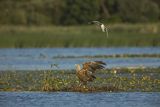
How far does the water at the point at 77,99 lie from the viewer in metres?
22.1

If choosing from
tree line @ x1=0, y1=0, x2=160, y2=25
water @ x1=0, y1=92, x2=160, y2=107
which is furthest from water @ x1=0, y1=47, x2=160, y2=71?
tree line @ x1=0, y1=0, x2=160, y2=25

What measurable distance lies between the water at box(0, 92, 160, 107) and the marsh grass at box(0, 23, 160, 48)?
27.1 metres

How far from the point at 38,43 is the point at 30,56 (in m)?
6.31

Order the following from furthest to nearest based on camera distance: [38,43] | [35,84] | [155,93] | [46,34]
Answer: [46,34] < [38,43] < [35,84] < [155,93]

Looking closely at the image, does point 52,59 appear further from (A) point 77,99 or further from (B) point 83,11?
(B) point 83,11

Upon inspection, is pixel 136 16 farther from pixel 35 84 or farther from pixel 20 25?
pixel 35 84

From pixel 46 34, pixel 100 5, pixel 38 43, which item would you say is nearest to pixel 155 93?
pixel 38 43

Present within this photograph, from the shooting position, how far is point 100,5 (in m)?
76.0

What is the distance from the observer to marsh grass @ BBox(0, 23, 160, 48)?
171 ft

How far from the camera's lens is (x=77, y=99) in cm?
2339

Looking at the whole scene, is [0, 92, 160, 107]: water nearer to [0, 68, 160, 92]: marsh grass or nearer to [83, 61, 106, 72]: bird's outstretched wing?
[0, 68, 160, 92]: marsh grass

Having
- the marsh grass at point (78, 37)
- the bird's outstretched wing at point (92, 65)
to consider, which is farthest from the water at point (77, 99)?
the marsh grass at point (78, 37)

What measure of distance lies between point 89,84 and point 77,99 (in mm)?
3767

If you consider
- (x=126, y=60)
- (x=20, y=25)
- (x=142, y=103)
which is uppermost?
(x=20, y=25)
